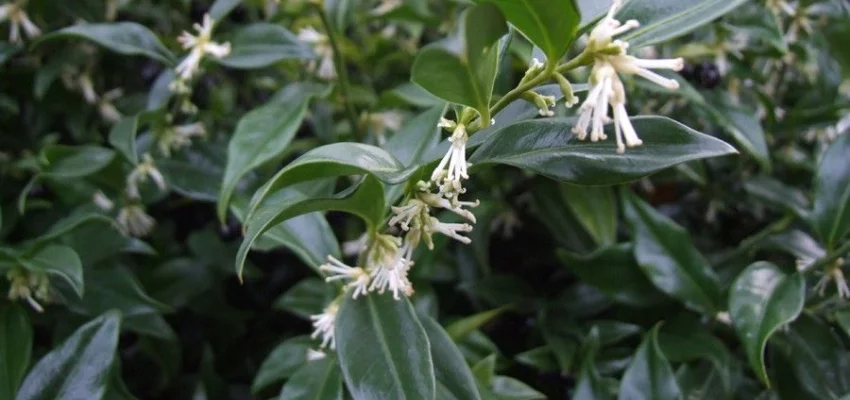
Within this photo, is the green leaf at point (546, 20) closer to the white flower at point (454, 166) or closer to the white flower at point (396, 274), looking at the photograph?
the white flower at point (454, 166)

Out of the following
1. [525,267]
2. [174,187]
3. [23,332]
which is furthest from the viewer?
[525,267]

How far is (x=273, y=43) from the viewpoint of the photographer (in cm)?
117

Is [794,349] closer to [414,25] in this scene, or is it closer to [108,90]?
[414,25]

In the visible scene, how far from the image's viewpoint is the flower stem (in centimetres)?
112

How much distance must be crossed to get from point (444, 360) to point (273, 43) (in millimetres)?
617

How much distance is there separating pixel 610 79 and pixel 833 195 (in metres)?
0.60

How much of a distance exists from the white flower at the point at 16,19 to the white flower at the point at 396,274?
80cm

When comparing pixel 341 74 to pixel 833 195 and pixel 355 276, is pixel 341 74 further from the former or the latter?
pixel 833 195

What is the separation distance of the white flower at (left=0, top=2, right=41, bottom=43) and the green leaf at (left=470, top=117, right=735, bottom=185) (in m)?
0.88

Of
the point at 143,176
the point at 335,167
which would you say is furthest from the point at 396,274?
the point at 143,176

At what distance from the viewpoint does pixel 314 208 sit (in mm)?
686

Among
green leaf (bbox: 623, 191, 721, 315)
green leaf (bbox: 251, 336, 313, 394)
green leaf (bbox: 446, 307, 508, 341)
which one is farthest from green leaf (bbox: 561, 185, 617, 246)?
green leaf (bbox: 251, 336, 313, 394)

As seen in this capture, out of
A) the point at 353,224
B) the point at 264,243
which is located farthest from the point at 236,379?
the point at 264,243

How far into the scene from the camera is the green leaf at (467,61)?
1.69 ft
